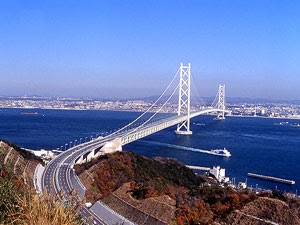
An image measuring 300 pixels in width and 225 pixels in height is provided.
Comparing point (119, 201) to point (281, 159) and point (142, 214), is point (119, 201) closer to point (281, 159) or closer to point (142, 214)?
point (142, 214)

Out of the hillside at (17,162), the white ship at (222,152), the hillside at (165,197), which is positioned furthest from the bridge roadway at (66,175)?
the white ship at (222,152)

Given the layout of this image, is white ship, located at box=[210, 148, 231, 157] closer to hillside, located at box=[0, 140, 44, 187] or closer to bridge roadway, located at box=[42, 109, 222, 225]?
bridge roadway, located at box=[42, 109, 222, 225]

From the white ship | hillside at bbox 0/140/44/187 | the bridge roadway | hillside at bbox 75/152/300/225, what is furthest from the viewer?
the white ship

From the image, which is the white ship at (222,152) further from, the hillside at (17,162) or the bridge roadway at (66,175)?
the hillside at (17,162)

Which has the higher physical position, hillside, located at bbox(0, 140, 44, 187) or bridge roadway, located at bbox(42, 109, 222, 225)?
hillside, located at bbox(0, 140, 44, 187)

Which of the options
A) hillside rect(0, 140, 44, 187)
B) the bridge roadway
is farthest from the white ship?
hillside rect(0, 140, 44, 187)

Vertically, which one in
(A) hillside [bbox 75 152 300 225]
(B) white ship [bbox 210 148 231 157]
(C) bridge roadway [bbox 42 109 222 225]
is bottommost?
(B) white ship [bbox 210 148 231 157]

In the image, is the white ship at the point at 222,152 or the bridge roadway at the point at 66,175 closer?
the bridge roadway at the point at 66,175

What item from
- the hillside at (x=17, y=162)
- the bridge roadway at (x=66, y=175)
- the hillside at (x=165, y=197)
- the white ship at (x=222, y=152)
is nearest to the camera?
the hillside at (x=165, y=197)

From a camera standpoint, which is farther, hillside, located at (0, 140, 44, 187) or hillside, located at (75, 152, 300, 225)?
hillside, located at (0, 140, 44, 187)

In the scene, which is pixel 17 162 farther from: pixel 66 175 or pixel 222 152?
pixel 222 152
